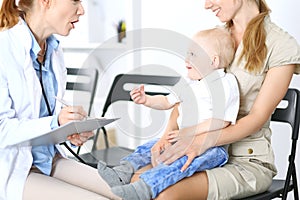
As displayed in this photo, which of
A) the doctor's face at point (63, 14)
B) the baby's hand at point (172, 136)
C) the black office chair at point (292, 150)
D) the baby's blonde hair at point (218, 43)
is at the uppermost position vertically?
the doctor's face at point (63, 14)

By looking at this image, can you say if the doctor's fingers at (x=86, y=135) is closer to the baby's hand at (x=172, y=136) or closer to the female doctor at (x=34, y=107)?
the female doctor at (x=34, y=107)

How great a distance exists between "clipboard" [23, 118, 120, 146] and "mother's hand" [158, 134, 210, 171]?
159 millimetres

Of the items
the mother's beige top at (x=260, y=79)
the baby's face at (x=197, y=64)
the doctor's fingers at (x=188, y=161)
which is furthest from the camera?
the mother's beige top at (x=260, y=79)

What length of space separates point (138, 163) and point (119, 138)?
0.09 meters

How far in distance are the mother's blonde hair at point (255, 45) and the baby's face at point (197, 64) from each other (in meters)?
0.23

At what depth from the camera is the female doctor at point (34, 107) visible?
130 centimetres

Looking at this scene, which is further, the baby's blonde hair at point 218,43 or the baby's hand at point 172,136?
the baby's blonde hair at point 218,43

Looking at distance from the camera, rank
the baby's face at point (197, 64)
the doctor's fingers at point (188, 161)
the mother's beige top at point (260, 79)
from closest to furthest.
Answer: the baby's face at point (197, 64) → the doctor's fingers at point (188, 161) → the mother's beige top at point (260, 79)

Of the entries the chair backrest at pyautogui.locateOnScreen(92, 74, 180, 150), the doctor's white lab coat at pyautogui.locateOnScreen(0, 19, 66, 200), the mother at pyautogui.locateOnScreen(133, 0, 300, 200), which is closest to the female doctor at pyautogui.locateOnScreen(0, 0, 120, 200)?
the doctor's white lab coat at pyautogui.locateOnScreen(0, 19, 66, 200)

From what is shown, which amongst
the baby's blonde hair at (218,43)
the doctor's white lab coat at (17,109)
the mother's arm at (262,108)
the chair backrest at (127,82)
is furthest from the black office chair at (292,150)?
the doctor's white lab coat at (17,109)

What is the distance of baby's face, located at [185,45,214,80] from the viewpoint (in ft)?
4.00

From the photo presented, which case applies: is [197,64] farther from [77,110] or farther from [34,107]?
[34,107]

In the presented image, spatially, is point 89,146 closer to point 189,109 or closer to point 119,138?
point 119,138

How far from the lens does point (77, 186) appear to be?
4.74ft
